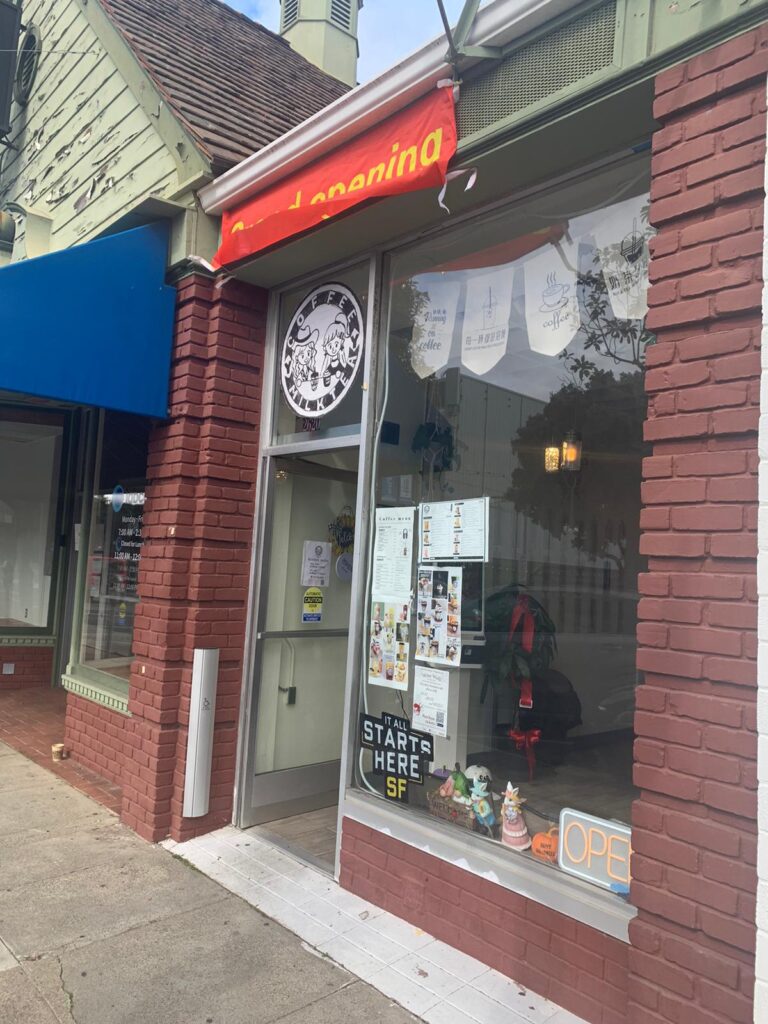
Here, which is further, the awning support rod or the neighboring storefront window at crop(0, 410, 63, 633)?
the neighboring storefront window at crop(0, 410, 63, 633)

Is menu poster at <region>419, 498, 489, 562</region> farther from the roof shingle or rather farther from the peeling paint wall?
the peeling paint wall

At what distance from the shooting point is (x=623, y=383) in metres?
3.65

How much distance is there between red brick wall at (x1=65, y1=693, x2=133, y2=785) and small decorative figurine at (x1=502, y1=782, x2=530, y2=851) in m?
2.69

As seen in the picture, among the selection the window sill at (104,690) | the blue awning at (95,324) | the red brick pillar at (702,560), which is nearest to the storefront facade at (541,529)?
the red brick pillar at (702,560)

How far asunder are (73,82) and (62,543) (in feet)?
16.0

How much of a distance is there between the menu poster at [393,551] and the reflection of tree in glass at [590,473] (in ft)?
1.94

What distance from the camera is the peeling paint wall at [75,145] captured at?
18.2ft

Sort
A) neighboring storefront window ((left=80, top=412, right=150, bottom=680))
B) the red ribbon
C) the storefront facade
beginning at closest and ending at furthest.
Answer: the storefront facade → the red ribbon → neighboring storefront window ((left=80, top=412, right=150, bottom=680))

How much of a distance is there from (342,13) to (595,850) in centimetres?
1310

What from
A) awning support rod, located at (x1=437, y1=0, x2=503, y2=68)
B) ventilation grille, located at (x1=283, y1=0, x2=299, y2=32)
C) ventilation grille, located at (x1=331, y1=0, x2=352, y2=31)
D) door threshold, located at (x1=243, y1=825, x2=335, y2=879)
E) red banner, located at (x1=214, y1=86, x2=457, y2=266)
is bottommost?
door threshold, located at (x1=243, y1=825, x2=335, y2=879)

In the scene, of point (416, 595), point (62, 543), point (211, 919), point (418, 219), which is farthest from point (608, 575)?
point (62, 543)

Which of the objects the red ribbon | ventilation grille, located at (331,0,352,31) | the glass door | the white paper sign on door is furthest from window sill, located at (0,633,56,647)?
ventilation grille, located at (331,0,352,31)

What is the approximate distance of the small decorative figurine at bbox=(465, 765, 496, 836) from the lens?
3631 millimetres

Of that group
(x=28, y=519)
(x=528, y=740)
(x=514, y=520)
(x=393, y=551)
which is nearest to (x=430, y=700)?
(x=528, y=740)
